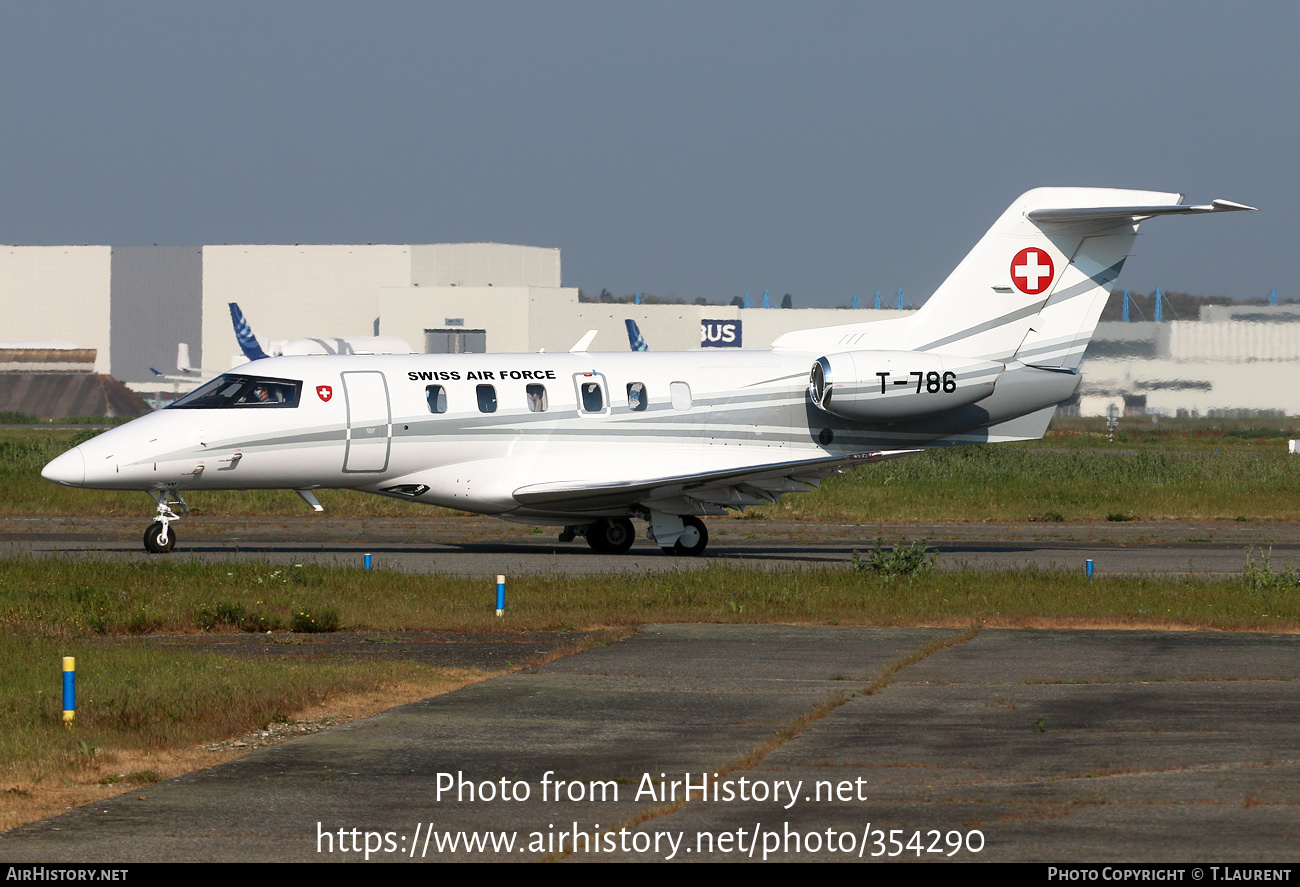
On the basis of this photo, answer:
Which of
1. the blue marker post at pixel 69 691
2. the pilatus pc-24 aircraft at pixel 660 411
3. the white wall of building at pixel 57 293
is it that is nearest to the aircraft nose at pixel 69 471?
the pilatus pc-24 aircraft at pixel 660 411

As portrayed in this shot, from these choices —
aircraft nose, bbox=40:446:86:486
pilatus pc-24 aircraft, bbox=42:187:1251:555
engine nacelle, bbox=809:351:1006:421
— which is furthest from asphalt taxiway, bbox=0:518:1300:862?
aircraft nose, bbox=40:446:86:486

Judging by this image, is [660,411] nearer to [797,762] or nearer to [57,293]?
[797,762]

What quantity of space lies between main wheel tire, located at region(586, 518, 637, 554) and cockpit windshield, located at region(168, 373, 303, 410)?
18.2 feet

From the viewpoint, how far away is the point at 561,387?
23641mm

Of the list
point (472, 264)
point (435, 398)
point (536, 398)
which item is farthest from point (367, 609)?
point (472, 264)

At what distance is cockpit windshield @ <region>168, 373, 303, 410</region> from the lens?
22328 millimetres

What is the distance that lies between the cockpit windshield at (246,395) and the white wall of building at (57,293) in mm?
85422

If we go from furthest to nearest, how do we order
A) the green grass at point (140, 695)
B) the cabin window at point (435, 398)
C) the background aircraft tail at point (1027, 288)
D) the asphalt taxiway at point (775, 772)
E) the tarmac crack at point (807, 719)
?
the background aircraft tail at point (1027, 288) → the cabin window at point (435, 398) → the green grass at point (140, 695) → the tarmac crack at point (807, 719) → the asphalt taxiway at point (775, 772)

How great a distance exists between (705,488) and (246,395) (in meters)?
7.08

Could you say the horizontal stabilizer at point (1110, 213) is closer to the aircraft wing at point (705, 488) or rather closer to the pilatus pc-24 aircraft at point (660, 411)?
the pilatus pc-24 aircraft at point (660, 411)

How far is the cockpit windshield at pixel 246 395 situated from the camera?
22328 millimetres

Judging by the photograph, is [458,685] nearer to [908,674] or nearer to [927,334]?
[908,674]

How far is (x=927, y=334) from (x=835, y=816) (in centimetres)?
1768

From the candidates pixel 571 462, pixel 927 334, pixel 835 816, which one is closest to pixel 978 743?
pixel 835 816
